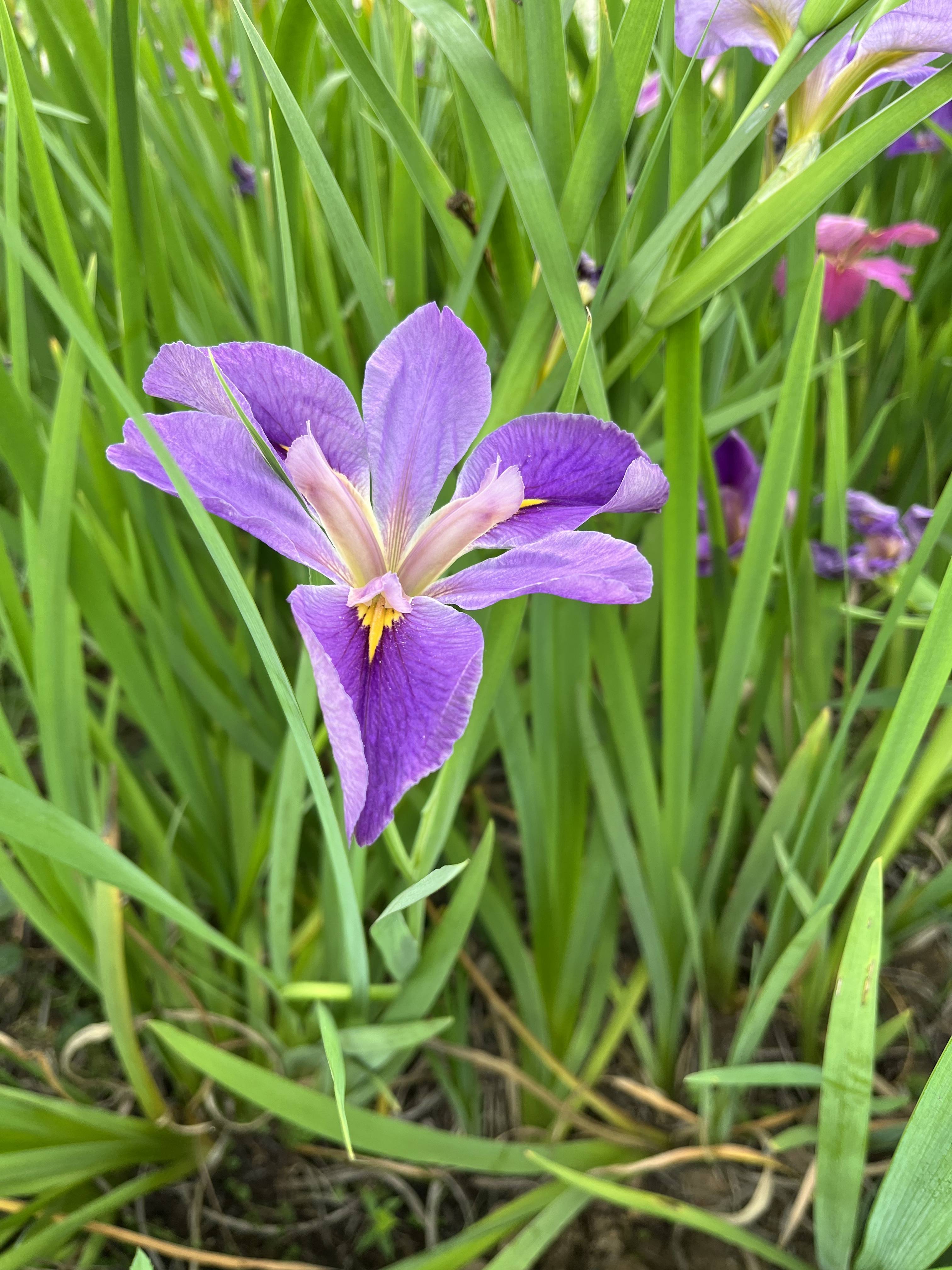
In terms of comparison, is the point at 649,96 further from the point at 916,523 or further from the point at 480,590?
the point at 480,590

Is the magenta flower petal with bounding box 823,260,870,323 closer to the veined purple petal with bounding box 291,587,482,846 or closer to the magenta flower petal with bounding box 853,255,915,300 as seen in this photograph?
the magenta flower petal with bounding box 853,255,915,300

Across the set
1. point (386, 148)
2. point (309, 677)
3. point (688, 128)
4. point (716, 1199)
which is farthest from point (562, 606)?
point (716, 1199)

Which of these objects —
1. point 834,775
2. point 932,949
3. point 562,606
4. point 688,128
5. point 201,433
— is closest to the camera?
point 201,433

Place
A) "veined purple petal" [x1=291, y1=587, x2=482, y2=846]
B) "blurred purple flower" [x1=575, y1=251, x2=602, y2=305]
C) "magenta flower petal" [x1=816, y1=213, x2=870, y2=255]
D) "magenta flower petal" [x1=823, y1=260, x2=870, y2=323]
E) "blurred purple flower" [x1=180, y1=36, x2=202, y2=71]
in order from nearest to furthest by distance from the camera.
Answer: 1. "veined purple petal" [x1=291, y1=587, x2=482, y2=846]
2. "blurred purple flower" [x1=575, y1=251, x2=602, y2=305]
3. "magenta flower petal" [x1=816, y1=213, x2=870, y2=255]
4. "magenta flower petal" [x1=823, y1=260, x2=870, y2=323]
5. "blurred purple flower" [x1=180, y1=36, x2=202, y2=71]

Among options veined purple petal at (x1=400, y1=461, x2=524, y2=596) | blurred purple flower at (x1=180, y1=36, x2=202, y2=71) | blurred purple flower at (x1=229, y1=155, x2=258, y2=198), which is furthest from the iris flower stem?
blurred purple flower at (x1=180, y1=36, x2=202, y2=71)

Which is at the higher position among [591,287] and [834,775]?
[591,287]

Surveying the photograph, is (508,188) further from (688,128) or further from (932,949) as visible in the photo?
(932,949)
